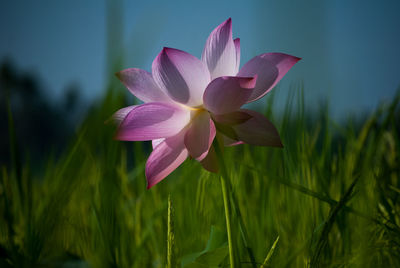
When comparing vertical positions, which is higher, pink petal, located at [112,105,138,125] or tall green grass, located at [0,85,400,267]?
pink petal, located at [112,105,138,125]

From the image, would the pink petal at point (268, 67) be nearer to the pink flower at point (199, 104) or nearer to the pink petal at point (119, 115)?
the pink flower at point (199, 104)

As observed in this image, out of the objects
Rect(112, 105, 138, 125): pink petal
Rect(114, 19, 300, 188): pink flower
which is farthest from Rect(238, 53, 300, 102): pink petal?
Rect(112, 105, 138, 125): pink petal

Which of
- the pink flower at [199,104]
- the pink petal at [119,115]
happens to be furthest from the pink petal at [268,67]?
the pink petal at [119,115]

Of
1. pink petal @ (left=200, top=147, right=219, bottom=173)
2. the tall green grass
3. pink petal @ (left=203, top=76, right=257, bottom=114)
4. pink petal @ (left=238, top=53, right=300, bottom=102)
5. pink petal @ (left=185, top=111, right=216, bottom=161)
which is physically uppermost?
pink petal @ (left=238, top=53, right=300, bottom=102)

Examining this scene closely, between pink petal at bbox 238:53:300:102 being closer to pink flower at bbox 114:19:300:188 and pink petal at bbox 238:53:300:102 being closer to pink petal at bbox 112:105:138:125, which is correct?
pink flower at bbox 114:19:300:188

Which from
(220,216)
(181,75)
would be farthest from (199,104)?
(220,216)

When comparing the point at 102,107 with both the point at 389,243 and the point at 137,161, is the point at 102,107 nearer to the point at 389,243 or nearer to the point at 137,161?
the point at 389,243
